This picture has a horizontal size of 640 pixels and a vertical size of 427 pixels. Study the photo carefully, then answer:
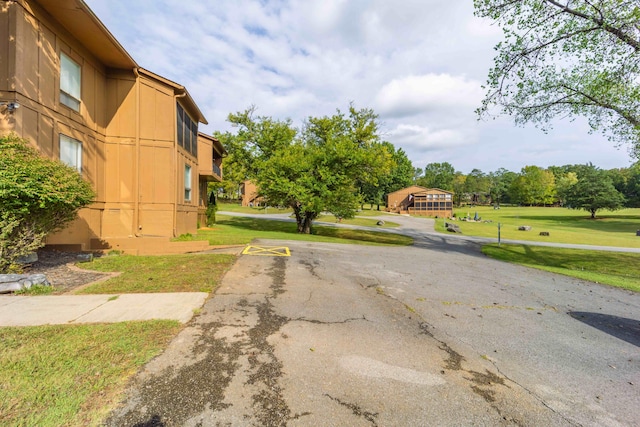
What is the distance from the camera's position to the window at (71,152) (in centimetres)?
874

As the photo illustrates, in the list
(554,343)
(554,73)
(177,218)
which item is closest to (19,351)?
(554,343)

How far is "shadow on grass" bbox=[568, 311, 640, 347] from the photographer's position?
470 cm

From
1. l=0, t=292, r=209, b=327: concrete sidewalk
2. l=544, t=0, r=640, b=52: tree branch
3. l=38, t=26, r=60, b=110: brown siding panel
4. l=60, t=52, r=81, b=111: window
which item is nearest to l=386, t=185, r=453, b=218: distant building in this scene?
l=544, t=0, r=640, b=52: tree branch

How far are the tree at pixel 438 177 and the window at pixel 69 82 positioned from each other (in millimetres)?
91025

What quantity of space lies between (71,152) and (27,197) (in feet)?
14.0

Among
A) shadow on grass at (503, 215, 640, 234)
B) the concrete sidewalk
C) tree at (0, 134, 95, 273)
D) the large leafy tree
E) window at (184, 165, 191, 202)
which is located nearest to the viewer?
the concrete sidewalk

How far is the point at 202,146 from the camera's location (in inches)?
685

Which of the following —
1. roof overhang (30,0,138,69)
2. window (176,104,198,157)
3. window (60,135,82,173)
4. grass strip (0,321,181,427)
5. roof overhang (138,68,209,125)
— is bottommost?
grass strip (0,321,181,427)

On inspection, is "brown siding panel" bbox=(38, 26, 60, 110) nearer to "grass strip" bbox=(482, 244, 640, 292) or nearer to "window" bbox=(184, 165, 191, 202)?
"window" bbox=(184, 165, 191, 202)

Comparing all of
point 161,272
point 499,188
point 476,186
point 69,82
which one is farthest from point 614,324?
point 499,188

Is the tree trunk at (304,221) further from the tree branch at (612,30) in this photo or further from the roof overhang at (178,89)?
the tree branch at (612,30)

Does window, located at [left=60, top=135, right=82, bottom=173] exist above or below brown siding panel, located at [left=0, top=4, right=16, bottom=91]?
below

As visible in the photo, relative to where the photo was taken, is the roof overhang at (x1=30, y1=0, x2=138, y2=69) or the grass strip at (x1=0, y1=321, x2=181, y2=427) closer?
the grass strip at (x1=0, y1=321, x2=181, y2=427)

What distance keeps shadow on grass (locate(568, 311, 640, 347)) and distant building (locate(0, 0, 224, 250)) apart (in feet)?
40.3
